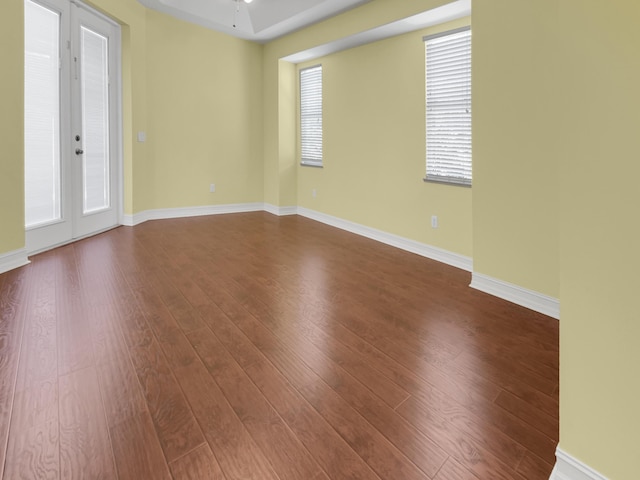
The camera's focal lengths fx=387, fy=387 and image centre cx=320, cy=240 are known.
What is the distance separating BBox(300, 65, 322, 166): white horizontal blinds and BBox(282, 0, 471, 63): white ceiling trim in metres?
0.36

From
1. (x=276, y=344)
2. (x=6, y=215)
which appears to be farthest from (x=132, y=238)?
(x=276, y=344)

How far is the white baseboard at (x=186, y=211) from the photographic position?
5367 millimetres

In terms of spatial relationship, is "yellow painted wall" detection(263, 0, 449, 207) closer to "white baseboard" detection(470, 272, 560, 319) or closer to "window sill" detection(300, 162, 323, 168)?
"window sill" detection(300, 162, 323, 168)

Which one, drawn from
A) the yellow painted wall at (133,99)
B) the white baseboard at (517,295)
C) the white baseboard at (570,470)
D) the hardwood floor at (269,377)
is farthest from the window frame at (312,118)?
the white baseboard at (570,470)

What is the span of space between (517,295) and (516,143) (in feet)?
3.61

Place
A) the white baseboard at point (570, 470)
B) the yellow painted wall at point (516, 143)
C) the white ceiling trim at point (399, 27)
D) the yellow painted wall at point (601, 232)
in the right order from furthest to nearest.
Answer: the white ceiling trim at point (399, 27)
the yellow painted wall at point (516, 143)
the white baseboard at point (570, 470)
the yellow painted wall at point (601, 232)

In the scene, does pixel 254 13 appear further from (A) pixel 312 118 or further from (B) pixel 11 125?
(B) pixel 11 125

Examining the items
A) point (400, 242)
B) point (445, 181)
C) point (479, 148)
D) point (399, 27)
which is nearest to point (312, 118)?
point (399, 27)

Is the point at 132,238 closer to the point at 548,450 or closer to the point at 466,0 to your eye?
the point at 466,0

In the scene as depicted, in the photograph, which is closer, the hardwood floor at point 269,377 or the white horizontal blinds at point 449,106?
the hardwood floor at point 269,377

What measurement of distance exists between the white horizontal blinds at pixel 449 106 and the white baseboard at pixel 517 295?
1.03 meters

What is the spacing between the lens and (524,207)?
275 centimetres

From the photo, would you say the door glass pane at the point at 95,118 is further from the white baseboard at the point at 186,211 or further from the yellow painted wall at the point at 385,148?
the yellow painted wall at the point at 385,148

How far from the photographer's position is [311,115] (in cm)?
597
